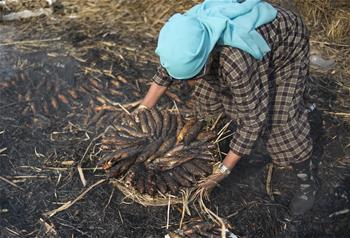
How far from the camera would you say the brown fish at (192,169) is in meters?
3.52

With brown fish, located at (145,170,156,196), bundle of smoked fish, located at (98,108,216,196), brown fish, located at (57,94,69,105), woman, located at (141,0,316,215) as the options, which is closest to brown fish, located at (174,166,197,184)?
bundle of smoked fish, located at (98,108,216,196)

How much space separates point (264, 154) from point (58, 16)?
335cm

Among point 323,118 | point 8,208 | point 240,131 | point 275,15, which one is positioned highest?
point 275,15

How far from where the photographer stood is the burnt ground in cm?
339

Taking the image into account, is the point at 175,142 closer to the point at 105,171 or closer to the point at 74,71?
the point at 105,171

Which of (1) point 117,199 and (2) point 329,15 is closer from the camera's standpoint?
(1) point 117,199

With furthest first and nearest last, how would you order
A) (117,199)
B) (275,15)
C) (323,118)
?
(323,118) → (117,199) → (275,15)

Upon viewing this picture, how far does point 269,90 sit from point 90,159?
1.54 metres

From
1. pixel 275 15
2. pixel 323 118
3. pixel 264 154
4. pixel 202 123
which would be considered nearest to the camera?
pixel 275 15

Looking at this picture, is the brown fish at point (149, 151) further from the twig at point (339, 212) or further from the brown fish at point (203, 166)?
the twig at point (339, 212)

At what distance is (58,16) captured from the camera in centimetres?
595

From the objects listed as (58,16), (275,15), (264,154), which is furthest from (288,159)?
(58,16)

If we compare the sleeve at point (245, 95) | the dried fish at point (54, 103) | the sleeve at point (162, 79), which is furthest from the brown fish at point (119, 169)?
the dried fish at point (54, 103)

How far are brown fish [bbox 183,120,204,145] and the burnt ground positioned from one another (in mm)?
→ 440
